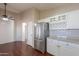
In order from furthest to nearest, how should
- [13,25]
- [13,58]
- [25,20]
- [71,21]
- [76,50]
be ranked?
[25,20] < [13,25] < [71,21] < [76,50] < [13,58]

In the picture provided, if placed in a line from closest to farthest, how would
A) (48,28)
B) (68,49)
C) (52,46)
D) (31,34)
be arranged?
(68,49) → (52,46) → (48,28) → (31,34)

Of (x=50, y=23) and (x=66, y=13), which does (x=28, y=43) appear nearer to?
(x=50, y=23)

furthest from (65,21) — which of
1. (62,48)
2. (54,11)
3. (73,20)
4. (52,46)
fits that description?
(52,46)

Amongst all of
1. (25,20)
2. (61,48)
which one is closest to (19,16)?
(25,20)

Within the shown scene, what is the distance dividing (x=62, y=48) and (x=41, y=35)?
1157 millimetres

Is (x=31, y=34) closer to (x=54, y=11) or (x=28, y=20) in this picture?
(x=28, y=20)

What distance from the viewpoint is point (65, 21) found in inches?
103

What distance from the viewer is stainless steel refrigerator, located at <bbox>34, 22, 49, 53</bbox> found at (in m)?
3.28

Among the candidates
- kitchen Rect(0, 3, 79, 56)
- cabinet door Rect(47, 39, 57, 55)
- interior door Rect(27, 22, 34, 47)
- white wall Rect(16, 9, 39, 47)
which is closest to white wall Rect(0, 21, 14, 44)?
kitchen Rect(0, 3, 79, 56)

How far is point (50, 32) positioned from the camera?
3375 mm

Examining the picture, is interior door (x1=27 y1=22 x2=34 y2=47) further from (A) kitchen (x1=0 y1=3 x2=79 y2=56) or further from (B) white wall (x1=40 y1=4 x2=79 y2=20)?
(B) white wall (x1=40 y1=4 x2=79 y2=20)

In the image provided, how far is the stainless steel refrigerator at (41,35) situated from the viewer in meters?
3.28

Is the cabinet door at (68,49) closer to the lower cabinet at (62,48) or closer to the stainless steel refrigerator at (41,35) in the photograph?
the lower cabinet at (62,48)

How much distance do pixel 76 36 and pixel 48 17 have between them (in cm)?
131
